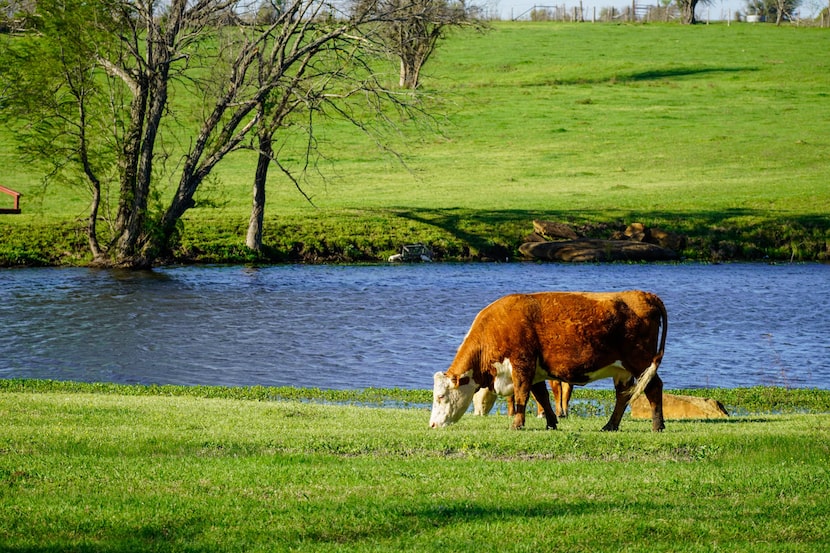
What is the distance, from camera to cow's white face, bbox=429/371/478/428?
12.9m

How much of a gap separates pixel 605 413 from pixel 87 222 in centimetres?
2582

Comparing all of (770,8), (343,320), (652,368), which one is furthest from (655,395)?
(770,8)

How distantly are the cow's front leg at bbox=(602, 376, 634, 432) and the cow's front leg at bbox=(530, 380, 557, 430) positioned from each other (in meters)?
0.63

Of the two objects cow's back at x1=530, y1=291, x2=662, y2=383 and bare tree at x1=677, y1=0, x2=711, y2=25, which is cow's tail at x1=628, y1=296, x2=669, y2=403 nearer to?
cow's back at x1=530, y1=291, x2=662, y2=383

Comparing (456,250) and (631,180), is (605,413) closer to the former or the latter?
(456,250)

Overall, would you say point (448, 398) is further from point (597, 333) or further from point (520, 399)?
point (597, 333)

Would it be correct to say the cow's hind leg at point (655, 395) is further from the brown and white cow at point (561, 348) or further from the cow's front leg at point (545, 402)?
the cow's front leg at point (545, 402)

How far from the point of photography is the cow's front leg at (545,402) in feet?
42.3

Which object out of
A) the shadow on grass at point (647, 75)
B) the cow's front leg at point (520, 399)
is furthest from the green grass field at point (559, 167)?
the cow's front leg at point (520, 399)

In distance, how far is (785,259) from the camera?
39.0 m

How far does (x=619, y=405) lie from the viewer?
12.7 meters

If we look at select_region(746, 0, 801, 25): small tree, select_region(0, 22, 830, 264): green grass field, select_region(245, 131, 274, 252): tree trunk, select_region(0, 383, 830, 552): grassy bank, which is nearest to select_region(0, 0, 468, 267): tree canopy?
select_region(245, 131, 274, 252): tree trunk

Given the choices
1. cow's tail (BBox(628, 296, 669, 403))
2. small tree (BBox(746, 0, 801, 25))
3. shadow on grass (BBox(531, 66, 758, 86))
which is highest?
small tree (BBox(746, 0, 801, 25))

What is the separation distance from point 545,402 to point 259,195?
25054mm
